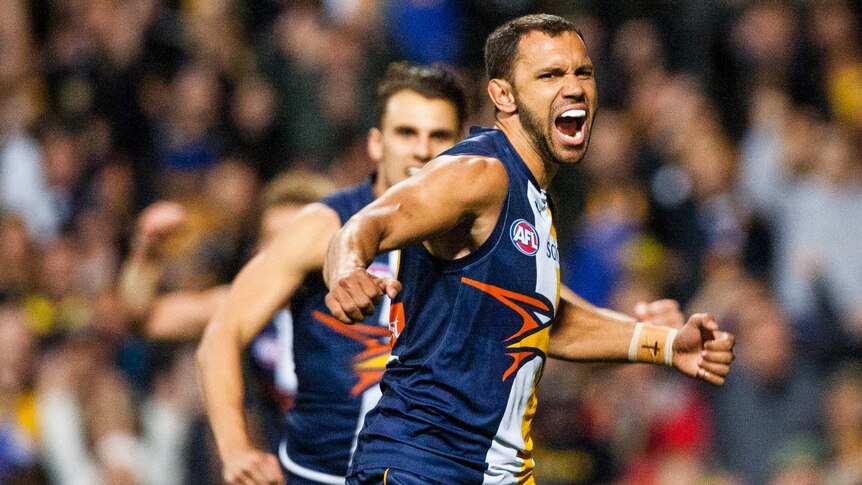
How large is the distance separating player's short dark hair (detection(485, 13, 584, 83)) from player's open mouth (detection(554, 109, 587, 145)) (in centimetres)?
21

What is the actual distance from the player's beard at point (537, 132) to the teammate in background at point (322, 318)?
1212 mm

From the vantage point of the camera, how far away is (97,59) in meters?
12.4

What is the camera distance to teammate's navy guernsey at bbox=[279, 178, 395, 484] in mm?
5309

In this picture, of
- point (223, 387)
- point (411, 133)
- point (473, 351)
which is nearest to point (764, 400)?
point (411, 133)

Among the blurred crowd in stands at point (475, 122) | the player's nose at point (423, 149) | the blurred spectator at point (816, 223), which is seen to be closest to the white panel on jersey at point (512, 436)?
the player's nose at point (423, 149)

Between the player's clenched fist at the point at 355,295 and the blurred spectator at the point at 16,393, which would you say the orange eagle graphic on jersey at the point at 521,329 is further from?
the blurred spectator at the point at 16,393

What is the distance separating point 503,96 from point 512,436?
41.8 inches

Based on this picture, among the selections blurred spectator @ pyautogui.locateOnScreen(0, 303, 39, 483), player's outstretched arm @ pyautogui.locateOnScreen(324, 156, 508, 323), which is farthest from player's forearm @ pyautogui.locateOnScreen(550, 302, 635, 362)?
blurred spectator @ pyautogui.locateOnScreen(0, 303, 39, 483)

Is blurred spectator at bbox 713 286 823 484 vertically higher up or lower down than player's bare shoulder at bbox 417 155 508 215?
lower down

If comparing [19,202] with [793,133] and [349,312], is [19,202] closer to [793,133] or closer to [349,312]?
[793,133]

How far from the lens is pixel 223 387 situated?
15.9 ft

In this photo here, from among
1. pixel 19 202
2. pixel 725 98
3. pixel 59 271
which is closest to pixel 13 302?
pixel 59 271

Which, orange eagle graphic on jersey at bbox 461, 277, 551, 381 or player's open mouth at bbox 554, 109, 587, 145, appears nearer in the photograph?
orange eagle graphic on jersey at bbox 461, 277, 551, 381

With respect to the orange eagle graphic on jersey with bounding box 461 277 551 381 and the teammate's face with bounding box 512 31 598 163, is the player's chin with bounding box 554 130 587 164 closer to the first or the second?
the teammate's face with bounding box 512 31 598 163
